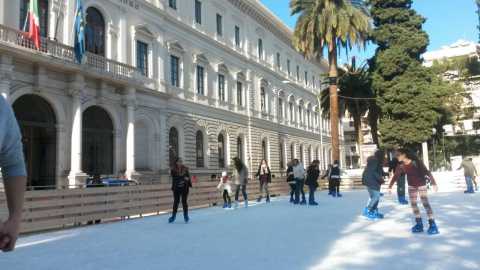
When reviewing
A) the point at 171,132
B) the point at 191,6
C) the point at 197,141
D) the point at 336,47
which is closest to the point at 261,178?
the point at 171,132

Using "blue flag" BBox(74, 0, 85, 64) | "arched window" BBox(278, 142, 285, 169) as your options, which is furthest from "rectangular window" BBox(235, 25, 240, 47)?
"blue flag" BBox(74, 0, 85, 64)

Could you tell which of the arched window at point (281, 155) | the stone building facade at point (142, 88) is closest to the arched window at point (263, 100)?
the stone building facade at point (142, 88)

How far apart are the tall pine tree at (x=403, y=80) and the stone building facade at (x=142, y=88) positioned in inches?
435

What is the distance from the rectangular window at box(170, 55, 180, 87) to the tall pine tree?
17628 millimetres

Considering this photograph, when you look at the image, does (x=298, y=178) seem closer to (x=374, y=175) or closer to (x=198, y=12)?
(x=374, y=175)

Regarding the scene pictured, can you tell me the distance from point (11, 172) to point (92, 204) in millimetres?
10637

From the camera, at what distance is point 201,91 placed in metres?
31.6

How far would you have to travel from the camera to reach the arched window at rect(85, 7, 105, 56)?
22.1 metres

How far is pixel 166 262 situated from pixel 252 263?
1.31 meters

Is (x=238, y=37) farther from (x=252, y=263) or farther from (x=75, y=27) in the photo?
(x=252, y=263)

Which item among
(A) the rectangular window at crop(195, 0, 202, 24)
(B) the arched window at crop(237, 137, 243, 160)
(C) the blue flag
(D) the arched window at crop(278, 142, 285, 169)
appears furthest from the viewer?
(D) the arched window at crop(278, 142, 285, 169)

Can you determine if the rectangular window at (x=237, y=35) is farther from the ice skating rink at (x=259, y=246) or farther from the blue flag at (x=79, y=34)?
the ice skating rink at (x=259, y=246)

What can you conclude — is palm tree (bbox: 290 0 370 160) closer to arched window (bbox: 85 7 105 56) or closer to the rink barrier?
arched window (bbox: 85 7 105 56)

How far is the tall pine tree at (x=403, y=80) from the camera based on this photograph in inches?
1344
